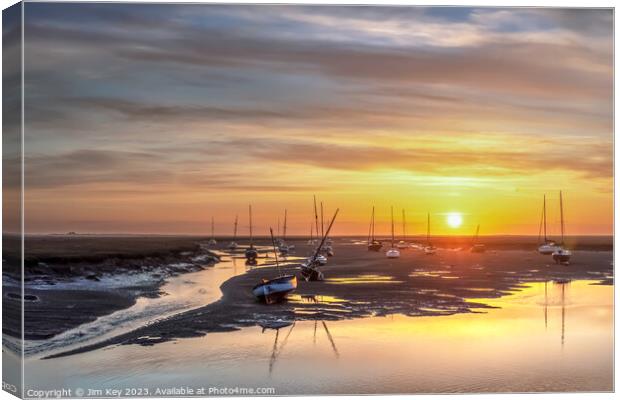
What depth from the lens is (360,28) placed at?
15930 millimetres

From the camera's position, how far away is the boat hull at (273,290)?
964 inches

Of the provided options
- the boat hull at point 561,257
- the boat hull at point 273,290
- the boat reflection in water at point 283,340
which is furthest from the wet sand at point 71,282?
the boat hull at point 561,257

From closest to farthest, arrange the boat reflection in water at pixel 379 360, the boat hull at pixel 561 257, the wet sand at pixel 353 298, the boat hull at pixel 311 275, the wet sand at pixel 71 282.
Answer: the wet sand at pixel 71 282, the boat reflection in water at pixel 379 360, the wet sand at pixel 353 298, the boat hull at pixel 311 275, the boat hull at pixel 561 257

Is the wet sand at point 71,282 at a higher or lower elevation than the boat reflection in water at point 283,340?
higher

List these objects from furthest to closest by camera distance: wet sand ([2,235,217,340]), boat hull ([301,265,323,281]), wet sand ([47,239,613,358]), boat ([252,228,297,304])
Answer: boat hull ([301,265,323,281])
boat ([252,228,297,304])
wet sand ([47,239,613,358])
wet sand ([2,235,217,340])

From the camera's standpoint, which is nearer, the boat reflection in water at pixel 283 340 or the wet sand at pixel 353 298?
the boat reflection in water at pixel 283 340

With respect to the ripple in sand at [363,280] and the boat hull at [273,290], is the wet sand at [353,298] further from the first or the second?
the boat hull at [273,290]

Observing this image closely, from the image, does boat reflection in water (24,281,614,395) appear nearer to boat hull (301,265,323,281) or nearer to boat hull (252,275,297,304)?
boat hull (252,275,297,304)

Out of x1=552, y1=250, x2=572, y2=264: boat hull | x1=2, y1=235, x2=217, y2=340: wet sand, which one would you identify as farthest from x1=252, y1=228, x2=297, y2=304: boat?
A: x1=552, y1=250, x2=572, y2=264: boat hull

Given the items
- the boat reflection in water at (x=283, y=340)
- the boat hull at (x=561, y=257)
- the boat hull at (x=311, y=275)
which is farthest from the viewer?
the boat hull at (x=561, y=257)

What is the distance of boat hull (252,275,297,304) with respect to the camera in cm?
2448

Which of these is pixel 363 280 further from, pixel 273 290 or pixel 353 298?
pixel 273 290

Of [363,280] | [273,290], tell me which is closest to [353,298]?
[273,290]

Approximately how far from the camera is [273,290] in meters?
24.8
